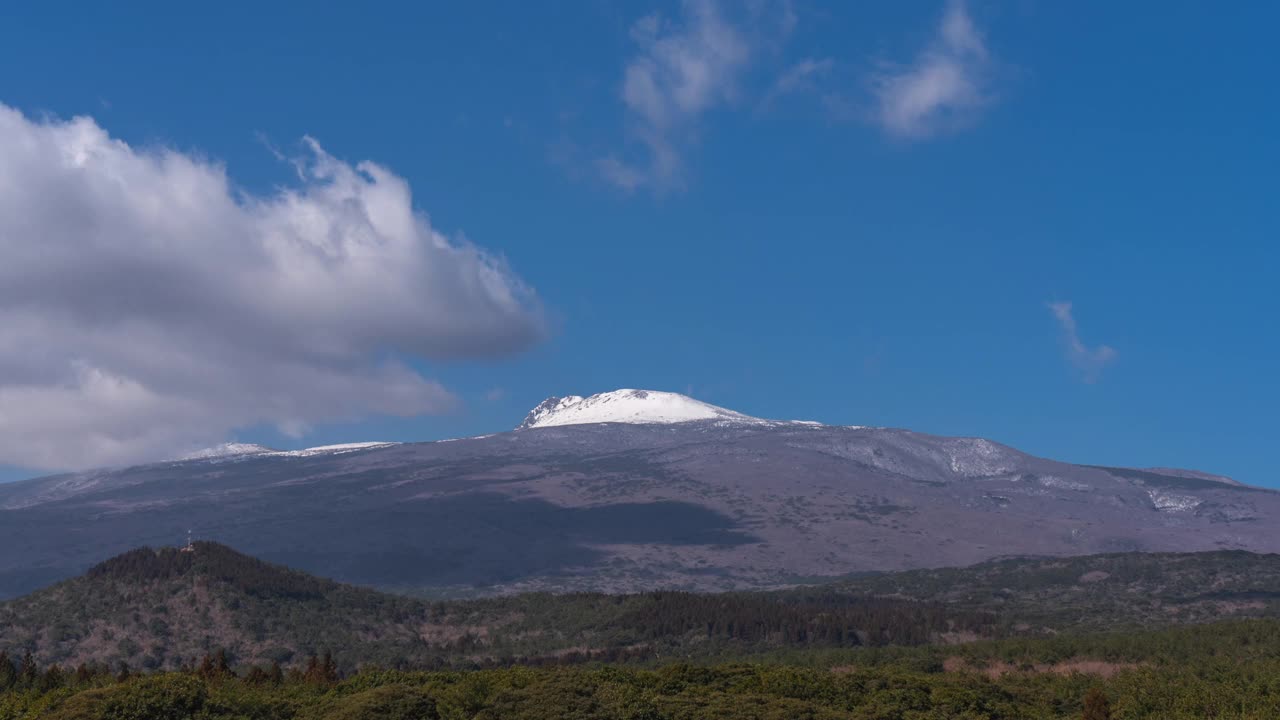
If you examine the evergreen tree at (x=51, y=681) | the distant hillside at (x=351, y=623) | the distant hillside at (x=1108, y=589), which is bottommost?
the evergreen tree at (x=51, y=681)

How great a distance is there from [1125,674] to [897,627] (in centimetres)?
4264

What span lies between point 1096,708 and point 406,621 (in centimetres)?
7907

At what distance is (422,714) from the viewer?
5350 cm

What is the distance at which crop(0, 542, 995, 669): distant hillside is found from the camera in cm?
10756

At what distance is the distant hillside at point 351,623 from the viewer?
108m

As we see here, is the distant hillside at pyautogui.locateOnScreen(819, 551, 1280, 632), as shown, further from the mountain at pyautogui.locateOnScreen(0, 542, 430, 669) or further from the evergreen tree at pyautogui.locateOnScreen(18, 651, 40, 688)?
the evergreen tree at pyautogui.locateOnScreen(18, 651, 40, 688)

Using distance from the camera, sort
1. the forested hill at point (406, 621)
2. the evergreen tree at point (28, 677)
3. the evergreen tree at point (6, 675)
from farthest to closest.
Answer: the forested hill at point (406, 621)
the evergreen tree at point (6, 675)
the evergreen tree at point (28, 677)

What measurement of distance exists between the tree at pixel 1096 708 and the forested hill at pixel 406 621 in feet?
161

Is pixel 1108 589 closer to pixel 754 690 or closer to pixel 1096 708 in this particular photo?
pixel 1096 708

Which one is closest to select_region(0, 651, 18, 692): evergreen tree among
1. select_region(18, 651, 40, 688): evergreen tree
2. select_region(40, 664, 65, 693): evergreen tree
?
select_region(18, 651, 40, 688): evergreen tree

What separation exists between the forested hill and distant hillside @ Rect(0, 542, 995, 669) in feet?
0.57

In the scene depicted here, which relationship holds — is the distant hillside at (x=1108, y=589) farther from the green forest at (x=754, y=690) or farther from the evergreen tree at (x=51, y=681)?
the evergreen tree at (x=51, y=681)

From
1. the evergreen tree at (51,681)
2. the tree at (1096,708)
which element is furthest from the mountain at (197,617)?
the tree at (1096,708)

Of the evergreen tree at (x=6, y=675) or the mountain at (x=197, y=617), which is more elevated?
the mountain at (x=197, y=617)
